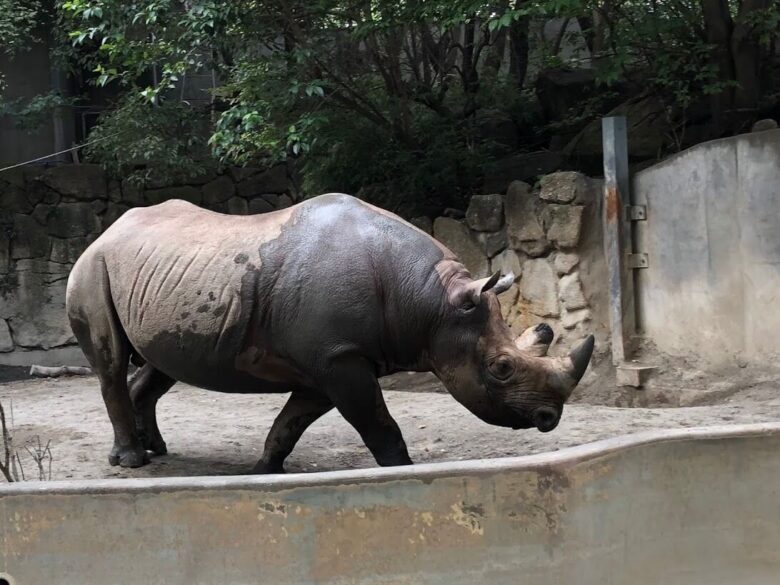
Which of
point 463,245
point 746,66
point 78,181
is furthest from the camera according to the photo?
point 78,181

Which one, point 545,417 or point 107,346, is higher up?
point 107,346

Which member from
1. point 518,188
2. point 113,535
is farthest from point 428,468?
point 518,188

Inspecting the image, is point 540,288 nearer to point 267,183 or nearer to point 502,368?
point 502,368

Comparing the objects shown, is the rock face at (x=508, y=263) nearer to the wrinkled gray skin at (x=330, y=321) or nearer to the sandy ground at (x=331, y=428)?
the sandy ground at (x=331, y=428)

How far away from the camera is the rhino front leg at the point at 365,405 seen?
4727 millimetres

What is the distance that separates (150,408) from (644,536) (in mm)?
3334

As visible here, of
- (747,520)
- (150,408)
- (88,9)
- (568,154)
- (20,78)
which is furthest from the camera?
(20,78)

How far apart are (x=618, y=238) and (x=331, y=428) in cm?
284

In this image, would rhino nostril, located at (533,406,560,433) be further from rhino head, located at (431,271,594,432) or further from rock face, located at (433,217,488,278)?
rock face, located at (433,217,488,278)

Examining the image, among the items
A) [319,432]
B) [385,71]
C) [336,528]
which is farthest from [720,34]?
[336,528]

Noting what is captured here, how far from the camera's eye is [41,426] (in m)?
7.28

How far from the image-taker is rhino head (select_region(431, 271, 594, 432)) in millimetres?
4734

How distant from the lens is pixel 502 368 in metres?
4.73

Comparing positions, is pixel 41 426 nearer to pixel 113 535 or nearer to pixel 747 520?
pixel 113 535
